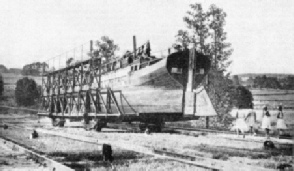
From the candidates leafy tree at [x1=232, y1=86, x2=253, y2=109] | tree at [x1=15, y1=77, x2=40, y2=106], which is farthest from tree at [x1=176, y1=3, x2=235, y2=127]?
tree at [x1=15, y1=77, x2=40, y2=106]

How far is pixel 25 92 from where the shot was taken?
142 feet

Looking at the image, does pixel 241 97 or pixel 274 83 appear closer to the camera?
pixel 274 83

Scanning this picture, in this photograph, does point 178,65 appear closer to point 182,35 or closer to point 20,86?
point 182,35

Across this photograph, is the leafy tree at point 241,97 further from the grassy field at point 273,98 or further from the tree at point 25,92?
the tree at point 25,92

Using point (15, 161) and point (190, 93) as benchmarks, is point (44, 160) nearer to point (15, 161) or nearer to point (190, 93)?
point (15, 161)

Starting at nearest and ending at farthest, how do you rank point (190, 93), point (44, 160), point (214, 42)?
point (44, 160)
point (190, 93)
point (214, 42)

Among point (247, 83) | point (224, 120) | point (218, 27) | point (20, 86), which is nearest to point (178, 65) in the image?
point (224, 120)

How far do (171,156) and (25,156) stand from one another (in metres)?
3.77

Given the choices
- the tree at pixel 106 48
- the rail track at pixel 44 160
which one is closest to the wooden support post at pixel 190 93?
the rail track at pixel 44 160

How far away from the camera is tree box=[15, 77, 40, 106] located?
43234mm

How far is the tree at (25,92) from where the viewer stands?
43.2 metres

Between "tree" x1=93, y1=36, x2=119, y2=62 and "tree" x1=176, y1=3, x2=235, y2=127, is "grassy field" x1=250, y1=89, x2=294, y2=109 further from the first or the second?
"tree" x1=93, y1=36, x2=119, y2=62

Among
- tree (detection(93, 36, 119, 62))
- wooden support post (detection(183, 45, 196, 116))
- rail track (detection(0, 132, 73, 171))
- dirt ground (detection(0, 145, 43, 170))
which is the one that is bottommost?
dirt ground (detection(0, 145, 43, 170))

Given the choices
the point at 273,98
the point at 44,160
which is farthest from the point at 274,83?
the point at 44,160
